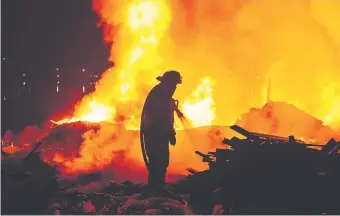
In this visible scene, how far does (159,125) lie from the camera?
30.1 ft

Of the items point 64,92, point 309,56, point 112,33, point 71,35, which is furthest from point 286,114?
point 64,92

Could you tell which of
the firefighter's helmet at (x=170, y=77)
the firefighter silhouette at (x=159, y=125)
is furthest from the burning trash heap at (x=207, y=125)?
the firefighter's helmet at (x=170, y=77)

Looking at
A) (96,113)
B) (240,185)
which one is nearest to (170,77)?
(240,185)

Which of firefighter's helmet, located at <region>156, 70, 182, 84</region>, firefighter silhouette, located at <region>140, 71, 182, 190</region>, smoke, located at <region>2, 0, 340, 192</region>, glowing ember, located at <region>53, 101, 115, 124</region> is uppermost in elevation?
smoke, located at <region>2, 0, 340, 192</region>

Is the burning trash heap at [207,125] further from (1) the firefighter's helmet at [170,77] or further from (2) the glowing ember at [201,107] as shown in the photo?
(1) the firefighter's helmet at [170,77]

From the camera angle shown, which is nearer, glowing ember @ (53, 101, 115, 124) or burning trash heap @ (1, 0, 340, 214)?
burning trash heap @ (1, 0, 340, 214)

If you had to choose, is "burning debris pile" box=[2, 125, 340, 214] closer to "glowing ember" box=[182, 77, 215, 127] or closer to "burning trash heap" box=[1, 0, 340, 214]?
"burning trash heap" box=[1, 0, 340, 214]

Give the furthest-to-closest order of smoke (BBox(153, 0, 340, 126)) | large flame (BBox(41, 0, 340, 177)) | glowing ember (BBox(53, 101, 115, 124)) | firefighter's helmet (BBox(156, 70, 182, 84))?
glowing ember (BBox(53, 101, 115, 124))
large flame (BBox(41, 0, 340, 177))
smoke (BBox(153, 0, 340, 126))
firefighter's helmet (BBox(156, 70, 182, 84))

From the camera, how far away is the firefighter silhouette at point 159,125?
916 cm

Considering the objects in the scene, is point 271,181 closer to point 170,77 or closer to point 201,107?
point 170,77

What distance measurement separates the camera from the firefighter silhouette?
30.1 ft

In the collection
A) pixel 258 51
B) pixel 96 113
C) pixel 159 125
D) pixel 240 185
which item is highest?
pixel 258 51

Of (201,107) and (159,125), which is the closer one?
(159,125)

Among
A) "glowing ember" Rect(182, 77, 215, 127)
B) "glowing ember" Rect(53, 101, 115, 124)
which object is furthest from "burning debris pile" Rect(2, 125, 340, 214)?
"glowing ember" Rect(182, 77, 215, 127)
